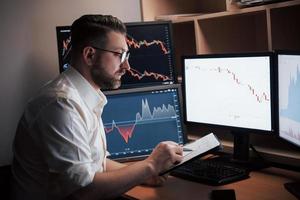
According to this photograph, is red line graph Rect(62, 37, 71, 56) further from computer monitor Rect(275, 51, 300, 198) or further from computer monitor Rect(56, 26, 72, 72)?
computer monitor Rect(275, 51, 300, 198)

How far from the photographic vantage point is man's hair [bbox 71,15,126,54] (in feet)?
5.51

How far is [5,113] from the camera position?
230 cm

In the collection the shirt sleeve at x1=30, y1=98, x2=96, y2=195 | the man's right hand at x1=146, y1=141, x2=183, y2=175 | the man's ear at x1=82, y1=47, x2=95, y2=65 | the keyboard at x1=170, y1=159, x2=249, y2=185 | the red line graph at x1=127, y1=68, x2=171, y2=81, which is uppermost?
the man's ear at x1=82, y1=47, x2=95, y2=65

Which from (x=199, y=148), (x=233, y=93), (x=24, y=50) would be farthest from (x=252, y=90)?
(x=24, y=50)

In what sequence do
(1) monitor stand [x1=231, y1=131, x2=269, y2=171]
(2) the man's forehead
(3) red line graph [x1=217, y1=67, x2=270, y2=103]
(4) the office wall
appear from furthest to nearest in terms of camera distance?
(4) the office wall → (1) monitor stand [x1=231, y1=131, x2=269, y2=171] → (3) red line graph [x1=217, y1=67, x2=270, y2=103] → (2) the man's forehead

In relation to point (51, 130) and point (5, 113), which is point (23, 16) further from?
point (51, 130)

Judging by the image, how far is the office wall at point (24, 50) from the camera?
228 centimetres

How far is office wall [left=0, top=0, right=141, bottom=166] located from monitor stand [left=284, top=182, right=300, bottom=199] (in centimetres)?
138

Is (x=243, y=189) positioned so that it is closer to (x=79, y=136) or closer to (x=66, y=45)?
(x=79, y=136)

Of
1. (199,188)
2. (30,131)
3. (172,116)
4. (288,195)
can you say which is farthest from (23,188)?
(288,195)

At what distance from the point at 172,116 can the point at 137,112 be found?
174 mm

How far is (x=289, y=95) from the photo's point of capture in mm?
1679

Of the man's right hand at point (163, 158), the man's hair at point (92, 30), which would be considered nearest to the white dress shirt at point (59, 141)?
the man's hair at point (92, 30)

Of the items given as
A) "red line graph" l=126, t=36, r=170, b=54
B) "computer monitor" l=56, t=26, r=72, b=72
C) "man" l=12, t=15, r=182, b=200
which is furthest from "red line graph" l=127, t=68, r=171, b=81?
"man" l=12, t=15, r=182, b=200
